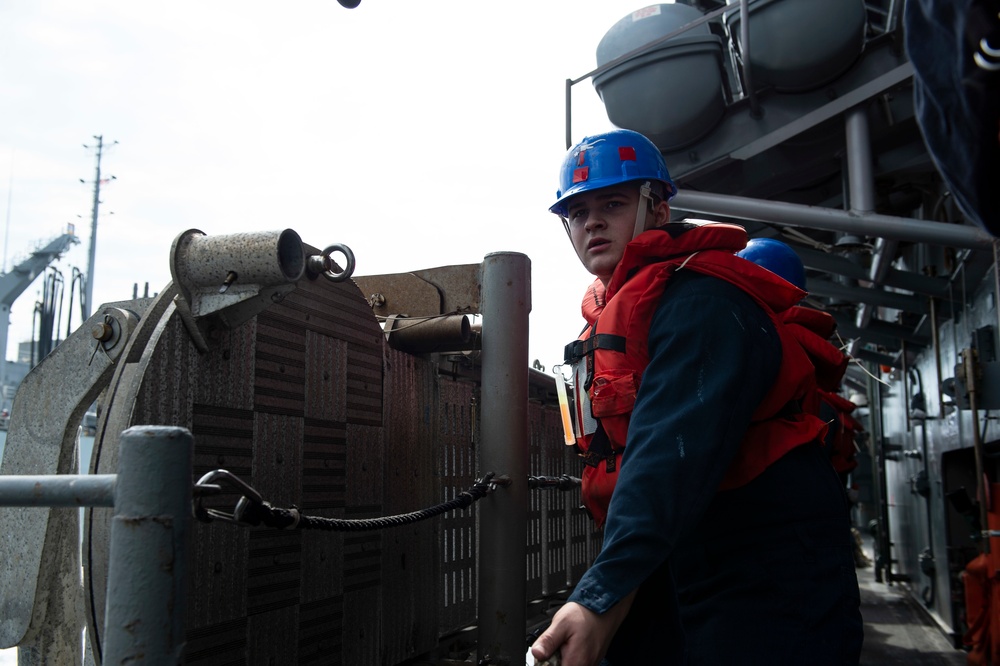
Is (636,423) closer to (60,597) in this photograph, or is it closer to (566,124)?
(60,597)

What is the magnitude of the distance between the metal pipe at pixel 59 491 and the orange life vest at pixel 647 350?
1116mm

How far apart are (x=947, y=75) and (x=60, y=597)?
277 cm

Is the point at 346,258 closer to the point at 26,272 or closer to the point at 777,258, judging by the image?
the point at 777,258

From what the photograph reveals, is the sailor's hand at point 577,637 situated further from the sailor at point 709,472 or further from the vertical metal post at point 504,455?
the vertical metal post at point 504,455

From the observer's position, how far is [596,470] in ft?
7.17

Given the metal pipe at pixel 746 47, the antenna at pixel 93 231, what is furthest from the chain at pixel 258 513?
the antenna at pixel 93 231

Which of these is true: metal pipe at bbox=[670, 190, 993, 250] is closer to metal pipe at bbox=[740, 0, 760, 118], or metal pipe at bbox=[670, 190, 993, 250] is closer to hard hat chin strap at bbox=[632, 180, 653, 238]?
metal pipe at bbox=[740, 0, 760, 118]

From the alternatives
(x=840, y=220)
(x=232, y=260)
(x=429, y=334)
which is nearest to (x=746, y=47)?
(x=840, y=220)

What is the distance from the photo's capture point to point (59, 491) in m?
1.28

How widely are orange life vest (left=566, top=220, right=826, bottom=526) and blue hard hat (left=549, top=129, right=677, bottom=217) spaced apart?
33 cm

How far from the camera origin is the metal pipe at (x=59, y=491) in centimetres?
127

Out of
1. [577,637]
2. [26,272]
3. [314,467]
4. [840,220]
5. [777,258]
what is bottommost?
[577,637]

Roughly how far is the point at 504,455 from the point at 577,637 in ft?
5.50

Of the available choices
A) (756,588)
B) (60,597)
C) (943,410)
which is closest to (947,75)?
(756,588)
